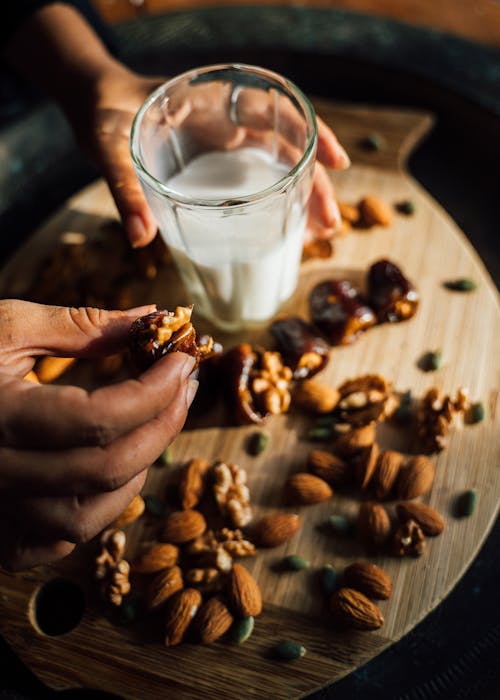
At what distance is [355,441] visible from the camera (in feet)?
2.85

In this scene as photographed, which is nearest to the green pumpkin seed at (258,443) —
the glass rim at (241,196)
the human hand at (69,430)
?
the human hand at (69,430)

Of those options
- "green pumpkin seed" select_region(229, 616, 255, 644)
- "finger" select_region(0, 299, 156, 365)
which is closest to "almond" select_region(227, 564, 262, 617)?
"green pumpkin seed" select_region(229, 616, 255, 644)

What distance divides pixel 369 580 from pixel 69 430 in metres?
0.41

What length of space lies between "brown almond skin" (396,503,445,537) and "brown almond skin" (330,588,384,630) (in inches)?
4.5

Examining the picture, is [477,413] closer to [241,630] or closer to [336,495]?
[336,495]

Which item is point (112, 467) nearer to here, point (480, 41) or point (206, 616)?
point (206, 616)

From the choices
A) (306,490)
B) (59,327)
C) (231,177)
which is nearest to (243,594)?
(306,490)

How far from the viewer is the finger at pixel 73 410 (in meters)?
0.59

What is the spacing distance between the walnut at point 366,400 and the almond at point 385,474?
6 centimetres

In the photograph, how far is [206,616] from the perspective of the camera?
77cm

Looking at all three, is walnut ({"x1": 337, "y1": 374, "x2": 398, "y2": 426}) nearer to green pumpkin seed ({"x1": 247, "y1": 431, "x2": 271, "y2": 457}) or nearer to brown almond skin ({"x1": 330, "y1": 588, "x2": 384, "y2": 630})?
green pumpkin seed ({"x1": 247, "y1": 431, "x2": 271, "y2": 457})

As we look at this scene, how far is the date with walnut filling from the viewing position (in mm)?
656

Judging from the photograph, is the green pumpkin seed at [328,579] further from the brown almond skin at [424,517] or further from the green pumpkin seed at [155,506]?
the green pumpkin seed at [155,506]

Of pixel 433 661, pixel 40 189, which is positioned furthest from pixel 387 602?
pixel 40 189
